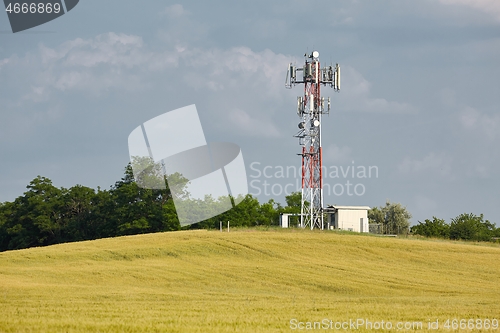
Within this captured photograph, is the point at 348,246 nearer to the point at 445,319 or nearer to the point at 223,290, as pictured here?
the point at 223,290

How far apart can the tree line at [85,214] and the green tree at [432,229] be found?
2231cm

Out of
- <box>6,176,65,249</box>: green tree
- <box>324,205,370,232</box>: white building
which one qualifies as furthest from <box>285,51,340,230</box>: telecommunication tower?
<box>6,176,65,249</box>: green tree

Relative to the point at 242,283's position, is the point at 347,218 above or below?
above

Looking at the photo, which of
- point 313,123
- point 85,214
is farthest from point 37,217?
point 313,123

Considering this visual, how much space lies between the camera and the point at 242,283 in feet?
113

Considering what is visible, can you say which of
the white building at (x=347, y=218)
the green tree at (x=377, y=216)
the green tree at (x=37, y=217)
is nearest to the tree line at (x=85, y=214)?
the green tree at (x=37, y=217)

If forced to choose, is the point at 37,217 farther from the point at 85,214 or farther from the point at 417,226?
the point at 417,226

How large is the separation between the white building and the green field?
5904 mm

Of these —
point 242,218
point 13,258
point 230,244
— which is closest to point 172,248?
point 230,244

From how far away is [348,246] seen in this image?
49.2 metres

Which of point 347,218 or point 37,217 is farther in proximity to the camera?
point 37,217

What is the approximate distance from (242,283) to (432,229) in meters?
56.0

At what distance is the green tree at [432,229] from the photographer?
83.6 m

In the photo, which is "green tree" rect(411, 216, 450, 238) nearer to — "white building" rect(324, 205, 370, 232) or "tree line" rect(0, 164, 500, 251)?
"tree line" rect(0, 164, 500, 251)
